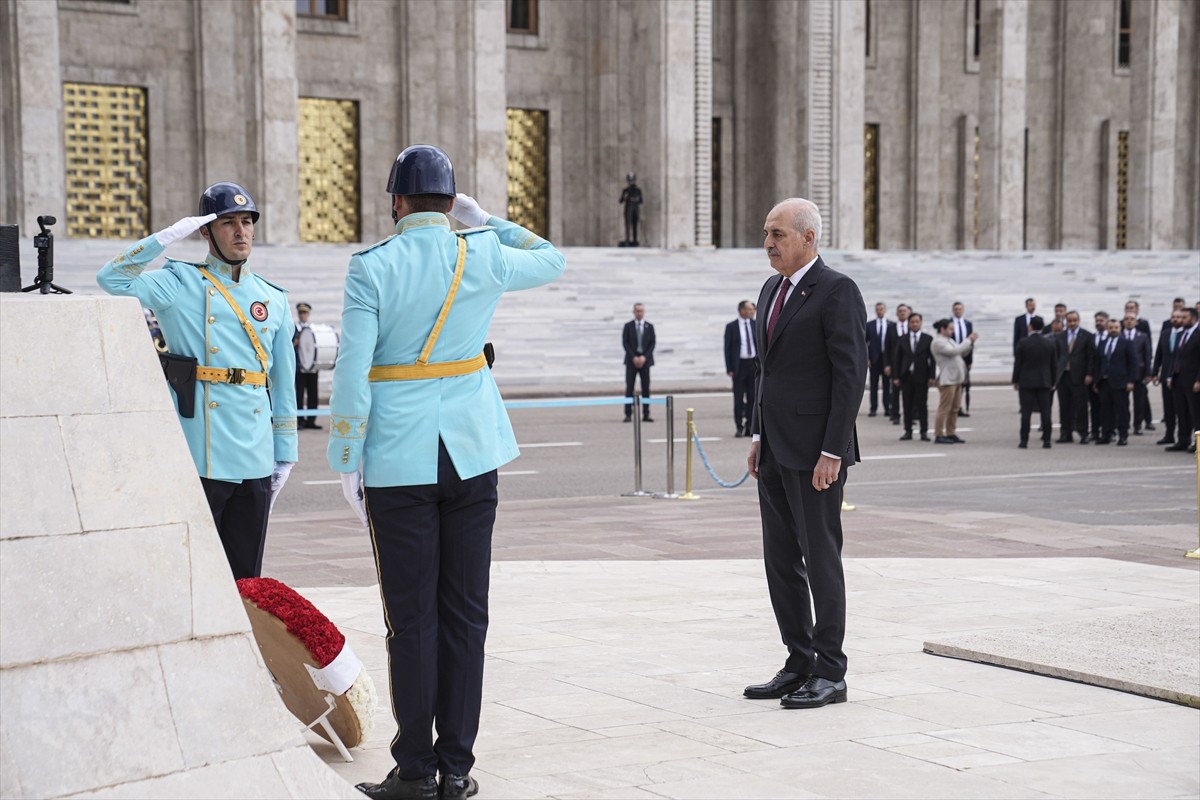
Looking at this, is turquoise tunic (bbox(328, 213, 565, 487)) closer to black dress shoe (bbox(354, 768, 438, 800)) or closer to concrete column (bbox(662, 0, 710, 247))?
black dress shoe (bbox(354, 768, 438, 800))

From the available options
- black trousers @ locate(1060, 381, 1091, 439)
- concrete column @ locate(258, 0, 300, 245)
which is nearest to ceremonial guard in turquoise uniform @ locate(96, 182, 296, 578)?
black trousers @ locate(1060, 381, 1091, 439)

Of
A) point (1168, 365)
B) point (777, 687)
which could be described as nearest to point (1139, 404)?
point (1168, 365)

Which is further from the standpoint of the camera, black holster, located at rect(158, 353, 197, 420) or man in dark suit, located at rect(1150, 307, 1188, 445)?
man in dark suit, located at rect(1150, 307, 1188, 445)

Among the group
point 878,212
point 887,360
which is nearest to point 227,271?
point 887,360

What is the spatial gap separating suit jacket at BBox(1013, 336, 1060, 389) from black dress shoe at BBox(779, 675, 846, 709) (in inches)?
563

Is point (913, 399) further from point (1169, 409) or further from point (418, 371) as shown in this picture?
point (418, 371)

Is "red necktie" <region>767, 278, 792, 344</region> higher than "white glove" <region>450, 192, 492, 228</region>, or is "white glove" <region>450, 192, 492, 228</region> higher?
"white glove" <region>450, 192, 492, 228</region>

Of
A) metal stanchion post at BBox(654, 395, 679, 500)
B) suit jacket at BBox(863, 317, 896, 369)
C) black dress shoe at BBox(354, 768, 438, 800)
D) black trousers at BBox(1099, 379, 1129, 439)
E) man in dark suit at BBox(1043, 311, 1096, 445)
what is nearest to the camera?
black dress shoe at BBox(354, 768, 438, 800)

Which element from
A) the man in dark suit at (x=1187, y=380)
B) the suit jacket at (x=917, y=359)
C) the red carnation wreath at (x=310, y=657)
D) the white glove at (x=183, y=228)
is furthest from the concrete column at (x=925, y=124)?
the red carnation wreath at (x=310, y=657)

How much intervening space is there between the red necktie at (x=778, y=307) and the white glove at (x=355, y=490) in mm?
2138

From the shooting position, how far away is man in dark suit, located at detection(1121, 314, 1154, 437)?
20469 millimetres

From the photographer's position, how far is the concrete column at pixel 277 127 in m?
34.3

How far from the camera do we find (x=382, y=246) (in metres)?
4.87

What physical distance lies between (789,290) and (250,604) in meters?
2.53
